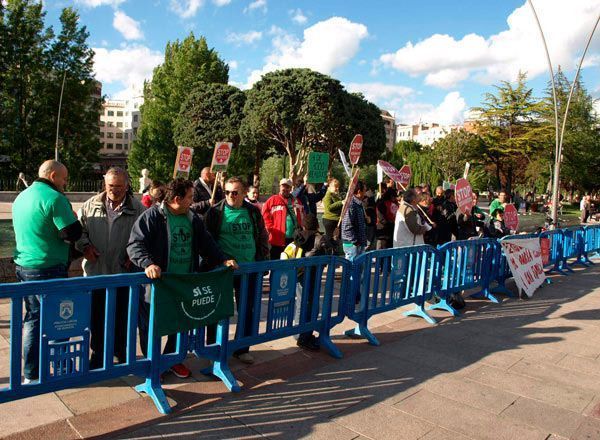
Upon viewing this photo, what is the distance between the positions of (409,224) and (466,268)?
122 centimetres

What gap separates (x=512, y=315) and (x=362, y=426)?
4.53 metres

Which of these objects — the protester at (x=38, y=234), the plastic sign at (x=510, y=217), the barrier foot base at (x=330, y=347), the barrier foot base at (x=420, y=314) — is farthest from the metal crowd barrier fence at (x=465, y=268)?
the protester at (x=38, y=234)

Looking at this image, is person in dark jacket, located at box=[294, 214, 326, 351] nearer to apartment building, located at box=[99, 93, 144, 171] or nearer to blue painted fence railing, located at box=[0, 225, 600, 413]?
blue painted fence railing, located at box=[0, 225, 600, 413]

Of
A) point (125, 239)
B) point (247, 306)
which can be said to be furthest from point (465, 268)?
point (125, 239)

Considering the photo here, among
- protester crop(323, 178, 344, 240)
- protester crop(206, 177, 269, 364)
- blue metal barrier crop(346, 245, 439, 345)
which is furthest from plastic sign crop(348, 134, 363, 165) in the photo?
protester crop(206, 177, 269, 364)

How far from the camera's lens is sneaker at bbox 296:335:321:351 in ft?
17.5

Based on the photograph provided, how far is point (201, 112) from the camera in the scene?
38.9m

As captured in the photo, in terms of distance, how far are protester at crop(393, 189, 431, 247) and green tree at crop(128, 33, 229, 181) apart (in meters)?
37.6

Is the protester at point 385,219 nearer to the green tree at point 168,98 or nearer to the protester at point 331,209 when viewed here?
the protester at point 331,209

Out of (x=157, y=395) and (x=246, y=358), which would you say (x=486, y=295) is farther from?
(x=157, y=395)

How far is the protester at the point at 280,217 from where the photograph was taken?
7.47 meters

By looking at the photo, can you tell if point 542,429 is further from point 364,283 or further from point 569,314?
point 569,314

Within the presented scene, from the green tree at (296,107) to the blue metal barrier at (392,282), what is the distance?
2527 cm

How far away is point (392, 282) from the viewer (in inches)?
242
